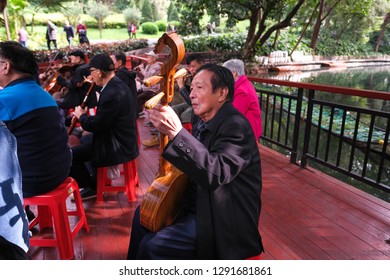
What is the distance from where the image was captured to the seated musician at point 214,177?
3.82 feet

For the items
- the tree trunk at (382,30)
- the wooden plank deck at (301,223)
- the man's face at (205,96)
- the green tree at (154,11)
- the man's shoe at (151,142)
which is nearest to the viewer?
the man's face at (205,96)

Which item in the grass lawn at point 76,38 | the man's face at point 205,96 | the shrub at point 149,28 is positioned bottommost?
the man's face at point 205,96

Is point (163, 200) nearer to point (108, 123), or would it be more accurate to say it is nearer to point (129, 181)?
point (108, 123)

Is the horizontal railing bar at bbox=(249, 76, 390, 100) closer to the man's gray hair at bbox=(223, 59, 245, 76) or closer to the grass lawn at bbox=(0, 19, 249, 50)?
the man's gray hair at bbox=(223, 59, 245, 76)

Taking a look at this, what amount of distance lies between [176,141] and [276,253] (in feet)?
4.14

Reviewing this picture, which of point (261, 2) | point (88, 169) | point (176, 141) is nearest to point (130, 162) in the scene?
point (88, 169)

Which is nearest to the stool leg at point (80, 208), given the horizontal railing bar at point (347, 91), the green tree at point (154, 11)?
the horizontal railing bar at point (347, 91)

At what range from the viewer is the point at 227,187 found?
132cm

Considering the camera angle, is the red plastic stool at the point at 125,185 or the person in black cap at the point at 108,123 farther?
the red plastic stool at the point at 125,185

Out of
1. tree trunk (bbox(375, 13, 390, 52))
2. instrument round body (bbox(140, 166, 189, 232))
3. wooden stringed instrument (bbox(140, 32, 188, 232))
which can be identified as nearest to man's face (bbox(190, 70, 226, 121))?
wooden stringed instrument (bbox(140, 32, 188, 232))

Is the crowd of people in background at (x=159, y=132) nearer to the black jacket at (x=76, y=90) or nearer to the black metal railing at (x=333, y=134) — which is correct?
the black metal railing at (x=333, y=134)

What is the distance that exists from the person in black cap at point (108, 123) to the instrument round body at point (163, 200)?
1.16m

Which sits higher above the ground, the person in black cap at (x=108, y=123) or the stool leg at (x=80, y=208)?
the person in black cap at (x=108, y=123)

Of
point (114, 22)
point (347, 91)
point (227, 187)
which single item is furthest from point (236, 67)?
point (114, 22)
